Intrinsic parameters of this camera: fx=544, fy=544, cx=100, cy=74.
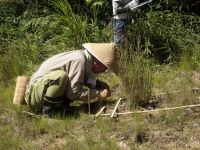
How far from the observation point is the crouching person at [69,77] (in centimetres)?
538

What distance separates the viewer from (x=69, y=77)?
17.8 ft

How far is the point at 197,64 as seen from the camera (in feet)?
22.8

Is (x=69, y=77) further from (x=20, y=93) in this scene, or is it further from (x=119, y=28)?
(x=119, y=28)

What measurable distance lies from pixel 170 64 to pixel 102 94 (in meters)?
1.93

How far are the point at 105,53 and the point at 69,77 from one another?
1.41ft

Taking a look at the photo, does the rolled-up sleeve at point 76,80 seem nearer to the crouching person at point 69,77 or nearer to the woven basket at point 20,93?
the crouching person at point 69,77

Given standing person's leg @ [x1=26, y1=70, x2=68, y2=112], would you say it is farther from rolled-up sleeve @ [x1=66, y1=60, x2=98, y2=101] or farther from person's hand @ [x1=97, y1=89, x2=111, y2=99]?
person's hand @ [x1=97, y1=89, x2=111, y2=99]

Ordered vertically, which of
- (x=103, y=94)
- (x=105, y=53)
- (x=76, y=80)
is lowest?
(x=103, y=94)

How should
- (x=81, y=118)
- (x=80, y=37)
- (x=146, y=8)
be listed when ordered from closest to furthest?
(x=81, y=118)
(x=80, y=37)
(x=146, y=8)

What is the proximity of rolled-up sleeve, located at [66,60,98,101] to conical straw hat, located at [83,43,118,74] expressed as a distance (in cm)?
17

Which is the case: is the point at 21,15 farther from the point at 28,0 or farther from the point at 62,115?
the point at 62,115

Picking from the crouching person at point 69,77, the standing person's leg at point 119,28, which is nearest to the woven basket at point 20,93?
the crouching person at point 69,77

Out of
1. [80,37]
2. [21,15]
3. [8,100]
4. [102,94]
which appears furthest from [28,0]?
[102,94]

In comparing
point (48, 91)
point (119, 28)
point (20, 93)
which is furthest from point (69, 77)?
point (119, 28)
